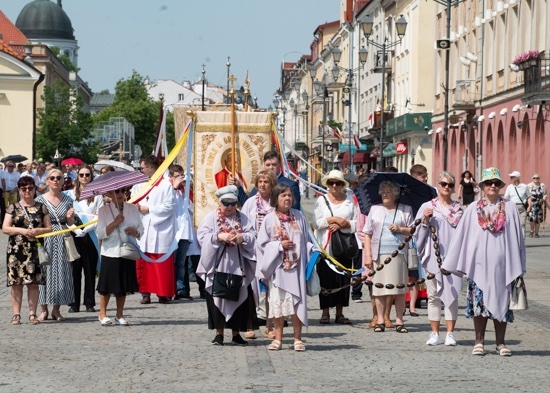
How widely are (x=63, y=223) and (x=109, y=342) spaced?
9.11 feet

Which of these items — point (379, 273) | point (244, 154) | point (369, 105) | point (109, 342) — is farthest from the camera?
point (369, 105)

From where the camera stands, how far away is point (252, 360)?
1182 centimetres

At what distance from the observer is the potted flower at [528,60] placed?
3919 centimetres

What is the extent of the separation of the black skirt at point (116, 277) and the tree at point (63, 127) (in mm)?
62838

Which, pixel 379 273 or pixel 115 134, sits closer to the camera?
pixel 379 273

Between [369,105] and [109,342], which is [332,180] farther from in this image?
[369,105]

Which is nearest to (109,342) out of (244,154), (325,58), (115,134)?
(244,154)

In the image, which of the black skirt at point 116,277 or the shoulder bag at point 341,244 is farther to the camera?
the shoulder bag at point 341,244

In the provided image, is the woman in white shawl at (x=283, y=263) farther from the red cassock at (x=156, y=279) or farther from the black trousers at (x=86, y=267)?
the red cassock at (x=156, y=279)

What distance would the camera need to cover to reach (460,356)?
479 inches

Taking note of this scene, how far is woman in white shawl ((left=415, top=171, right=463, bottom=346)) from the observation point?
13.2m

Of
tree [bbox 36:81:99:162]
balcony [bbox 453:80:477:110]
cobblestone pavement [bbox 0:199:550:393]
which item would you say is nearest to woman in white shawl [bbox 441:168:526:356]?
cobblestone pavement [bbox 0:199:550:393]

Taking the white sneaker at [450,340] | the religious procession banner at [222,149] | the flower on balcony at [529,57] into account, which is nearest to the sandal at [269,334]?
the white sneaker at [450,340]

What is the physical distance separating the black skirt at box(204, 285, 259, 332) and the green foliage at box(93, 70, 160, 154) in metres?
121
